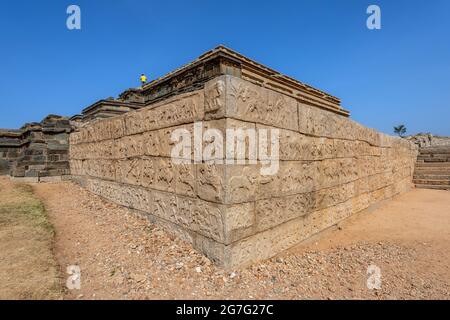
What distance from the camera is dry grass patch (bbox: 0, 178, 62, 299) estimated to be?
196 centimetres

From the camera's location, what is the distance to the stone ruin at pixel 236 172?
8.11 ft

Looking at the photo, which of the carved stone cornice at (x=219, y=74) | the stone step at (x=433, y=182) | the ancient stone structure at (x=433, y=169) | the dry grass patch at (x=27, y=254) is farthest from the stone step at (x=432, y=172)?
the dry grass patch at (x=27, y=254)

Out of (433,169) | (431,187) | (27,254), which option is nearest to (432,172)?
(433,169)

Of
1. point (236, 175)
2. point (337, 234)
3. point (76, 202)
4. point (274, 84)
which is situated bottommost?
point (337, 234)

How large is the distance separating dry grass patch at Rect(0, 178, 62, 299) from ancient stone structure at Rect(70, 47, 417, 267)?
129 centimetres

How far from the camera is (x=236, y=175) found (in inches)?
97.0

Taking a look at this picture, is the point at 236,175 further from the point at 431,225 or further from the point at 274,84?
the point at 274,84

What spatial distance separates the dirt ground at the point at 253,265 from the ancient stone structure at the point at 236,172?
0.21 meters

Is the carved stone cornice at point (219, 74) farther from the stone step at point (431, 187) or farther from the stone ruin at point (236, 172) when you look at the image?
the stone step at point (431, 187)

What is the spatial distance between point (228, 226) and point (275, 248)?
0.95 metres

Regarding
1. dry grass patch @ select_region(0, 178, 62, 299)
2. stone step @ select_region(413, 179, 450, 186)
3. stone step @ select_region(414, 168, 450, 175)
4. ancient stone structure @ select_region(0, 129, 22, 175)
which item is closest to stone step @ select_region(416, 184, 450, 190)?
stone step @ select_region(413, 179, 450, 186)

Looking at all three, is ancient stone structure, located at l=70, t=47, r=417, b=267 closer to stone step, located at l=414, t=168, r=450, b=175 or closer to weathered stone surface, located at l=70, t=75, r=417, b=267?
weathered stone surface, located at l=70, t=75, r=417, b=267

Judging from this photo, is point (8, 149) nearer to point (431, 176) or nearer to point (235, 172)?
point (235, 172)
